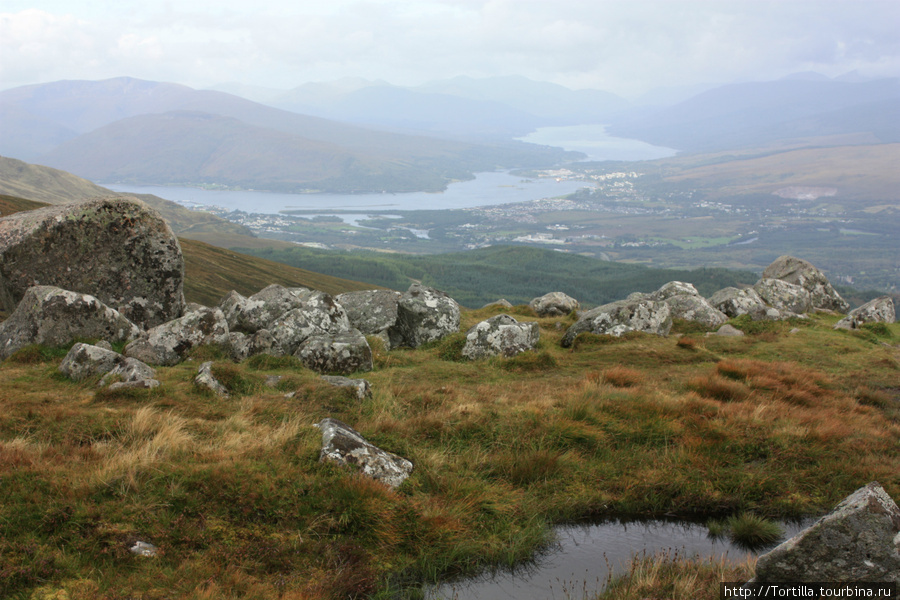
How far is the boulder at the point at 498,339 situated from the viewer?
60.4 ft

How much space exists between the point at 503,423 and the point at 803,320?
23880 mm

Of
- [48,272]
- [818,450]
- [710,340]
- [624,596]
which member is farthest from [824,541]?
[48,272]

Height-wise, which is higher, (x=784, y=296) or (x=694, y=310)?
(x=784, y=296)

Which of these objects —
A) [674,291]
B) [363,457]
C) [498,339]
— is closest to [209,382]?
[363,457]

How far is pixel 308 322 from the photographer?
1805cm

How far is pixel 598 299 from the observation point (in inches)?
5955

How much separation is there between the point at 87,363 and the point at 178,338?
345cm

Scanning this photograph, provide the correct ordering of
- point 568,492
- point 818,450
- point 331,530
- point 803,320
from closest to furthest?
point 331,530 < point 568,492 < point 818,450 < point 803,320

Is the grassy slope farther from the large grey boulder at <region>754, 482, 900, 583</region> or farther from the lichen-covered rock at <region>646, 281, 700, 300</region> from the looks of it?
the lichen-covered rock at <region>646, 281, 700, 300</region>

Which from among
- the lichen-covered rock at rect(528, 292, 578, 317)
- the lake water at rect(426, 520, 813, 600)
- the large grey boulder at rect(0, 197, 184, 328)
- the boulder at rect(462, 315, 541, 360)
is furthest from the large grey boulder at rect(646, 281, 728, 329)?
the large grey boulder at rect(0, 197, 184, 328)

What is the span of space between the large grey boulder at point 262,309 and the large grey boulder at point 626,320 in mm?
11049

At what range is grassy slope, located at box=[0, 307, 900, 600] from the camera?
6.06 metres

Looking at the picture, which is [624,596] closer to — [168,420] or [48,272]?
[168,420]

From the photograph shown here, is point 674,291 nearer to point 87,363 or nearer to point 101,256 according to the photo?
point 87,363
